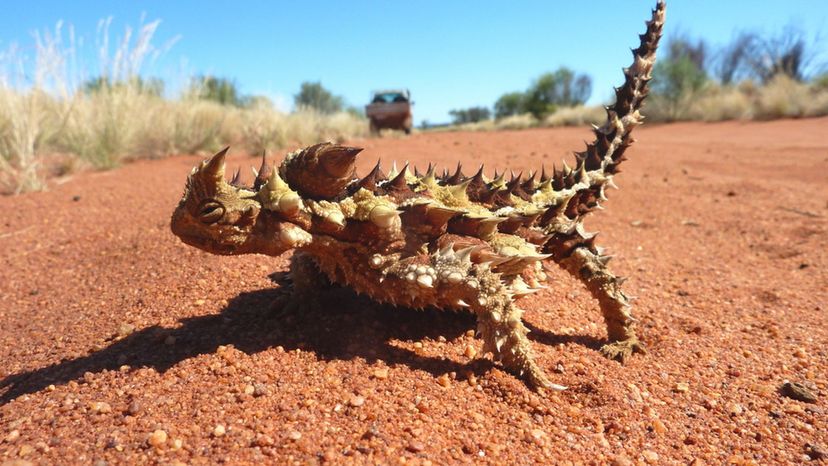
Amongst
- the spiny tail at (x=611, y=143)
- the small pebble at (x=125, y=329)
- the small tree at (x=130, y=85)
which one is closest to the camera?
the small pebble at (x=125, y=329)

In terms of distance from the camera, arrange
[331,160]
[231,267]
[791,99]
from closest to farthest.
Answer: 1. [331,160]
2. [231,267]
3. [791,99]

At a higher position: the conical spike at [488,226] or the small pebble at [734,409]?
the conical spike at [488,226]

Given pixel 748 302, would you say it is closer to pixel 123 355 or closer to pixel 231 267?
pixel 231 267

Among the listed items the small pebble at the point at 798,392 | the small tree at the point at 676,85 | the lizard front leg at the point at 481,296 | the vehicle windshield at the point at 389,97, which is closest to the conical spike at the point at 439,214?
the lizard front leg at the point at 481,296

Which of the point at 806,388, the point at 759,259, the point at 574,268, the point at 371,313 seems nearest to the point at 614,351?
the point at 574,268

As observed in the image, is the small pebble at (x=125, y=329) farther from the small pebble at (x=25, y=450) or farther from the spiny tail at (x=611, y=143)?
the spiny tail at (x=611, y=143)

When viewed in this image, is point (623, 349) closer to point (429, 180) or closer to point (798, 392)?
point (798, 392)

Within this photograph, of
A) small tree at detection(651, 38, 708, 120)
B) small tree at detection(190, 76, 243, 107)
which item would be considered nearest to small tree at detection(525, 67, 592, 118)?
small tree at detection(651, 38, 708, 120)
